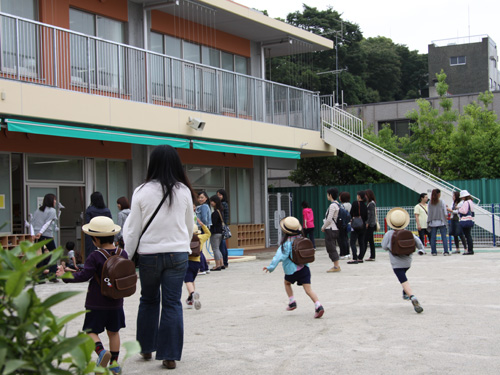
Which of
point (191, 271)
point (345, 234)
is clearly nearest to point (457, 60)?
point (345, 234)

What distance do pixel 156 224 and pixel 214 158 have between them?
52.6 ft

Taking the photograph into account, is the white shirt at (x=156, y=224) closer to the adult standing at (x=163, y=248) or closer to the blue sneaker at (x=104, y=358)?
the adult standing at (x=163, y=248)

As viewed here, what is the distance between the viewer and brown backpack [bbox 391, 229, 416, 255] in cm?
848

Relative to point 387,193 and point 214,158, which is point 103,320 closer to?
point 214,158

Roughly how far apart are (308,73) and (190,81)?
2692cm

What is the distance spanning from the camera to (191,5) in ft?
61.2

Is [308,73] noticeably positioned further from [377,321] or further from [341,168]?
[377,321]

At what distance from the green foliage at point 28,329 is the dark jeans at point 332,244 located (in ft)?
38.9

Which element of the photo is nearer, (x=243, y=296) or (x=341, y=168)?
(x=243, y=296)

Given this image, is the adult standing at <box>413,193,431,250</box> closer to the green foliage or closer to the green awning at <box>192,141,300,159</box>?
the green awning at <box>192,141,300,159</box>

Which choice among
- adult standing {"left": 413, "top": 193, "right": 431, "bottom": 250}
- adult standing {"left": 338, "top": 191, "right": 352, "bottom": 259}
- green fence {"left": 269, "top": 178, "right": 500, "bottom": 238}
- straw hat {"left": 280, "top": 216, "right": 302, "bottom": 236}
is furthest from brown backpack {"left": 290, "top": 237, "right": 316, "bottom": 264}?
green fence {"left": 269, "top": 178, "right": 500, "bottom": 238}

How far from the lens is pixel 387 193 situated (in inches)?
998

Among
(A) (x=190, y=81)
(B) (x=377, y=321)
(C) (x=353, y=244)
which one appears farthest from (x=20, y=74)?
(B) (x=377, y=321)

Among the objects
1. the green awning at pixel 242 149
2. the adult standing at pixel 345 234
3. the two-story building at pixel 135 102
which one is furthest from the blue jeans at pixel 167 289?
the green awning at pixel 242 149
